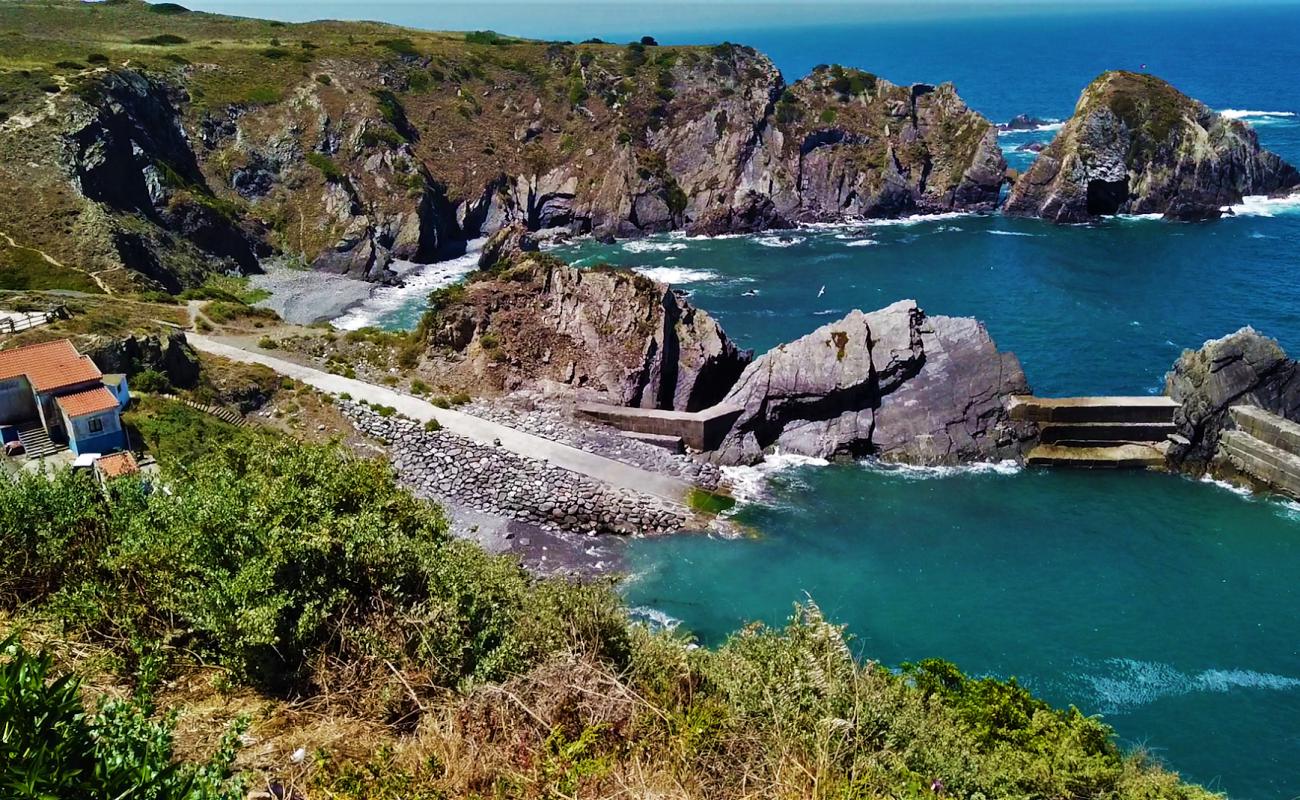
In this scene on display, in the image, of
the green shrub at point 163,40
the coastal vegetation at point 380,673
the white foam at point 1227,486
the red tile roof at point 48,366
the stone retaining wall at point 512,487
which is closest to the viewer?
the coastal vegetation at point 380,673

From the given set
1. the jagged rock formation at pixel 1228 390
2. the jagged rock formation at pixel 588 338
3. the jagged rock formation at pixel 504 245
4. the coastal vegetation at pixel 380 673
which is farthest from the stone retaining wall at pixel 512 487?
the jagged rock formation at pixel 504 245

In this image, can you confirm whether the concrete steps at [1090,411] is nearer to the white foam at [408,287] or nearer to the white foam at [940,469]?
the white foam at [940,469]

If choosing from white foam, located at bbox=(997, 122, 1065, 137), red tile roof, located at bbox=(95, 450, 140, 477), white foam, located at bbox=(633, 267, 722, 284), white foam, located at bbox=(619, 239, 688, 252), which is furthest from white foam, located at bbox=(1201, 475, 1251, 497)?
white foam, located at bbox=(997, 122, 1065, 137)

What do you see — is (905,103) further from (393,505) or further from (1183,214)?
(393,505)

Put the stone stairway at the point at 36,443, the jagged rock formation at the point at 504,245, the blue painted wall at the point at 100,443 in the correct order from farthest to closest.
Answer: the jagged rock formation at the point at 504,245 < the stone stairway at the point at 36,443 < the blue painted wall at the point at 100,443

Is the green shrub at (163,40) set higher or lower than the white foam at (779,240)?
higher

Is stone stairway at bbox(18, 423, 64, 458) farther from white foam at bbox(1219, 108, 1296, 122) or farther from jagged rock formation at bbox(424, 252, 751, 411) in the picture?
white foam at bbox(1219, 108, 1296, 122)
